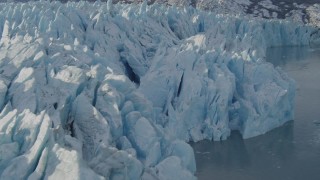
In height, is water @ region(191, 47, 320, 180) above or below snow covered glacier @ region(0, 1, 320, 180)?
below

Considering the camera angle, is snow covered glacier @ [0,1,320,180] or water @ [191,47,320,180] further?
water @ [191,47,320,180]

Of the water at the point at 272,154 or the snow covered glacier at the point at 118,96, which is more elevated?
the snow covered glacier at the point at 118,96

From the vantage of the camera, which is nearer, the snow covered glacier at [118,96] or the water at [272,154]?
the snow covered glacier at [118,96]

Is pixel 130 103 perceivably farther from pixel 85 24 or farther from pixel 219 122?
pixel 85 24

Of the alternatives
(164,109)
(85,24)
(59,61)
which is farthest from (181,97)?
(85,24)

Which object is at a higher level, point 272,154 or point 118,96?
point 118,96
